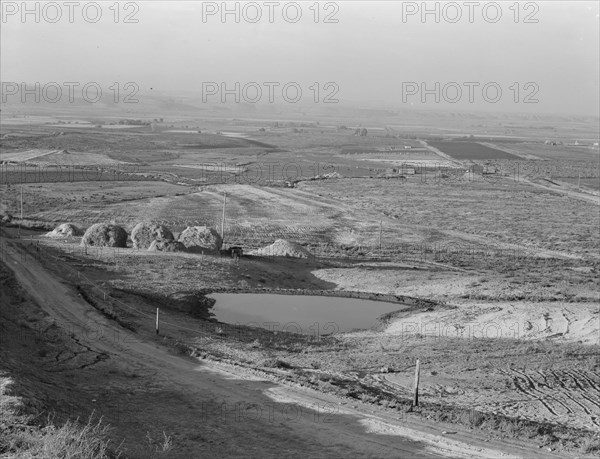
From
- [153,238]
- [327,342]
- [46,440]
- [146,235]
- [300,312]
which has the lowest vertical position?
[300,312]

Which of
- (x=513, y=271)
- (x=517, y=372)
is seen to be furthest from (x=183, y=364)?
(x=513, y=271)

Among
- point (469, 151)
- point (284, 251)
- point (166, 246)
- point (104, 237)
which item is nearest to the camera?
point (166, 246)

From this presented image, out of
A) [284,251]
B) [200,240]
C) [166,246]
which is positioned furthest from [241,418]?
[284,251]

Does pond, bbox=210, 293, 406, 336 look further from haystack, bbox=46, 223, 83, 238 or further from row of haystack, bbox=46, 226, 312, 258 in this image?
haystack, bbox=46, 223, 83, 238

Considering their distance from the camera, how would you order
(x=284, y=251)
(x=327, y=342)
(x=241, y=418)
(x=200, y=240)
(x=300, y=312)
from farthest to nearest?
(x=284, y=251) < (x=200, y=240) < (x=300, y=312) < (x=327, y=342) < (x=241, y=418)

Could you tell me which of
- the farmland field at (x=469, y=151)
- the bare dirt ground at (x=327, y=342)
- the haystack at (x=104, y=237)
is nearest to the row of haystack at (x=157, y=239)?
the haystack at (x=104, y=237)

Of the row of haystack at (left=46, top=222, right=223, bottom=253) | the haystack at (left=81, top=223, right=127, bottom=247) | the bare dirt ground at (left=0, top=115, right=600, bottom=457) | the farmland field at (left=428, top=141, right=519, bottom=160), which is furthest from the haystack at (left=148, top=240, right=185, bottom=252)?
the farmland field at (left=428, top=141, right=519, bottom=160)

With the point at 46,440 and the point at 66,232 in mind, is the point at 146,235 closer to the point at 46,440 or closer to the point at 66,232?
the point at 66,232
